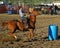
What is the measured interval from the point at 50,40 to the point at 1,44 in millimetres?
2881

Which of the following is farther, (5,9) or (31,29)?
(5,9)

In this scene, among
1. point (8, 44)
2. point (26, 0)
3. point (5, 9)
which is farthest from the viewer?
point (26, 0)

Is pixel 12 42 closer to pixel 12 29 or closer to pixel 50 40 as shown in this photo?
pixel 12 29

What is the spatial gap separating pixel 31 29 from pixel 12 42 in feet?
4.87

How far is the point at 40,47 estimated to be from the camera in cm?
1073

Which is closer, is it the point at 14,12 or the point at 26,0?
the point at 14,12

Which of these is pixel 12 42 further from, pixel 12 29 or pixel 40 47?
pixel 40 47

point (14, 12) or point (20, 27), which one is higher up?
point (20, 27)

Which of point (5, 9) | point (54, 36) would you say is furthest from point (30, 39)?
point (5, 9)

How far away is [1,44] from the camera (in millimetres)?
11445

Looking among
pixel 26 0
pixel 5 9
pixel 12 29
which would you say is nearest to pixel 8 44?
pixel 12 29

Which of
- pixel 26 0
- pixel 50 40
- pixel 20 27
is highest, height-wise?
pixel 20 27

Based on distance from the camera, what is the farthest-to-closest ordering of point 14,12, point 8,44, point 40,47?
point 14,12 < point 8,44 < point 40,47

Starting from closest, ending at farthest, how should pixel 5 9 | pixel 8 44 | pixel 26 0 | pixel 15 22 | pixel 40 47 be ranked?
pixel 40 47, pixel 8 44, pixel 15 22, pixel 5 9, pixel 26 0
